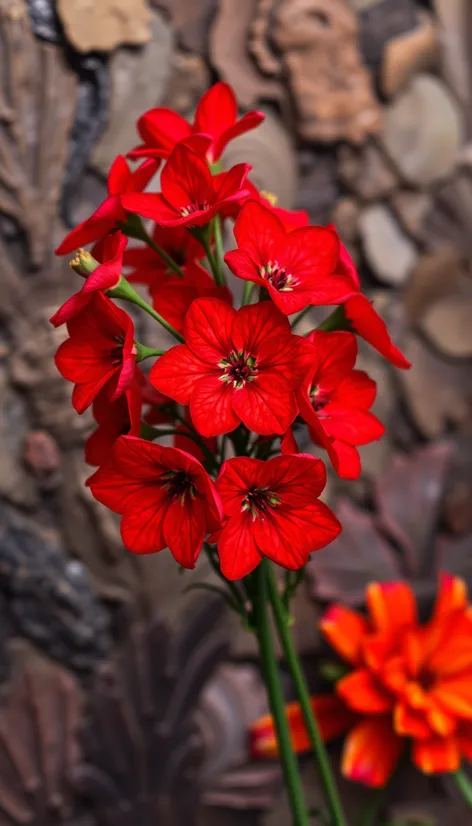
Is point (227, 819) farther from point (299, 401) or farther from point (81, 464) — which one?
point (299, 401)

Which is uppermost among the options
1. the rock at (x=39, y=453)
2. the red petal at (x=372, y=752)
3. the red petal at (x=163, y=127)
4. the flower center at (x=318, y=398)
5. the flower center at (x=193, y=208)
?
the red petal at (x=163, y=127)

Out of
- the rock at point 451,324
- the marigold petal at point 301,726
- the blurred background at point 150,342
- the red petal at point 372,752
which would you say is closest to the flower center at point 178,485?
the blurred background at point 150,342

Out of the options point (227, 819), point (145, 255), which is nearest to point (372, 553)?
point (227, 819)

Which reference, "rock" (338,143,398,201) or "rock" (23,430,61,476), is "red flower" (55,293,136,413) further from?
"rock" (338,143,398,201)

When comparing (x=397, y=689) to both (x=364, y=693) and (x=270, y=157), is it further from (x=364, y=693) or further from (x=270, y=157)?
(x=270, y=157)

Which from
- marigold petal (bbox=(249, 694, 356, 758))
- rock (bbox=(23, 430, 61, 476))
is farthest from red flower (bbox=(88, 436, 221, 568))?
marigold petal (bbox=(249, 694, 356, 758))

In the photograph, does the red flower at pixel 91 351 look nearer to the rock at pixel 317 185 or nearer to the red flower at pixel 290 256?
the red flower at pixel 290 256
